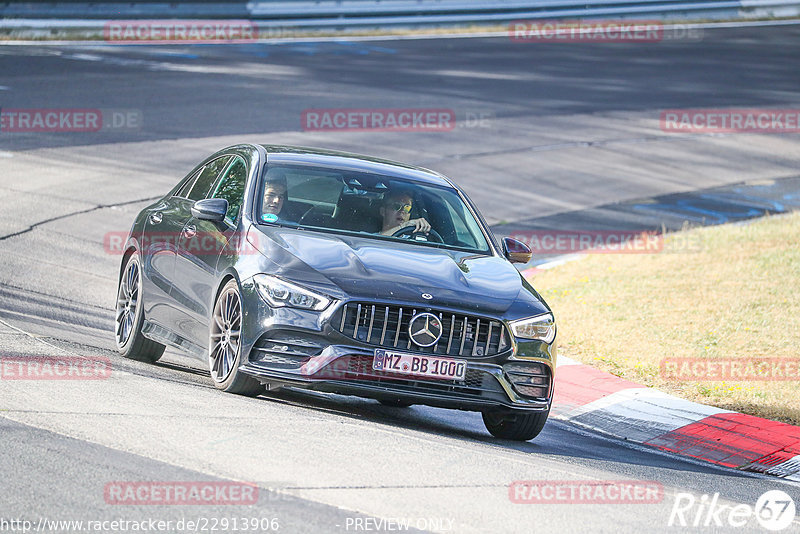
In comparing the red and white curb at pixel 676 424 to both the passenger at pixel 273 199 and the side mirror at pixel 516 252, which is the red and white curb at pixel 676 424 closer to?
the side mirror at pixel 516 252

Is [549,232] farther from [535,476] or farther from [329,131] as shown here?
[535,476]

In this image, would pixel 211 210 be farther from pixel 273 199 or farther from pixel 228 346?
pixel 228 346

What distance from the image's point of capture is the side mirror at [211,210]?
8.22 meters

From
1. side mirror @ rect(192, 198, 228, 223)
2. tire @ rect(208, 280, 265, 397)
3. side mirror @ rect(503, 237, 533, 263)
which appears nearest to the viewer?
tire @ rect(208, 280, 265, 397)

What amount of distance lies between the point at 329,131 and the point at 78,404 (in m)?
16.6

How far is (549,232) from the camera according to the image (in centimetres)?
1769

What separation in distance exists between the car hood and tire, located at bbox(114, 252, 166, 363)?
178cm

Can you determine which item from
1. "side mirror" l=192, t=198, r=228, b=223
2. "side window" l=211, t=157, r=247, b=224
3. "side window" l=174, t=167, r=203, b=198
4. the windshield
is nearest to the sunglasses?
the windshield

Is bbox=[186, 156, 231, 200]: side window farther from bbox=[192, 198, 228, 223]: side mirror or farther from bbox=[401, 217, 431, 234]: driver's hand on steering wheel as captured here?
bbox=[401, 217, 431, 234]: driver's hand on steering wheel

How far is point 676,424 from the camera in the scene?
9.19 m

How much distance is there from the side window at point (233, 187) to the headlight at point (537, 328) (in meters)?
2.07

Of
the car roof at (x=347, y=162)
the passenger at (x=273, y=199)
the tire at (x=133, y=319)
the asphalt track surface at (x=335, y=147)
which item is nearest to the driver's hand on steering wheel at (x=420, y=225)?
the car roof at (x=347, y=162)

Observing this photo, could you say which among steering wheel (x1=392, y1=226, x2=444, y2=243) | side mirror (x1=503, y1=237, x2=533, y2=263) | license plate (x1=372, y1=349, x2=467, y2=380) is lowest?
license plate (x1=372, y1=349, x2=467, y2=380)

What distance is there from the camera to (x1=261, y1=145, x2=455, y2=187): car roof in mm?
8797
